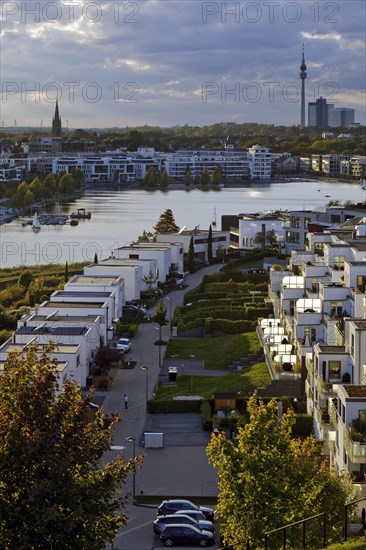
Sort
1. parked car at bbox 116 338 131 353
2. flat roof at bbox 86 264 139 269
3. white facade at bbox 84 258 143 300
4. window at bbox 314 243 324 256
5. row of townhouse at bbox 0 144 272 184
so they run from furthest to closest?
row of townhouse at bbox 0 144 272 184 < flat roof at bbox 86 264 139 269 < white facade at bbox 84 258 143 300 < window at bbox 314 243 324 256 < parked car at bbox 116 338 131 353

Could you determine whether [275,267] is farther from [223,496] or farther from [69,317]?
[223,496]

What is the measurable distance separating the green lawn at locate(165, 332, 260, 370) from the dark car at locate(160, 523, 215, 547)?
12.3 ft

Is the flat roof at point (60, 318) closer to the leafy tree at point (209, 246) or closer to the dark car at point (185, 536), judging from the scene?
the dark car at point (185, 536)

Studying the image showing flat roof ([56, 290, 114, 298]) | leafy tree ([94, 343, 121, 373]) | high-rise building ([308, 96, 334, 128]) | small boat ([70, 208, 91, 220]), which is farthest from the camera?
high-rise building ([308, 96, 334, 128])

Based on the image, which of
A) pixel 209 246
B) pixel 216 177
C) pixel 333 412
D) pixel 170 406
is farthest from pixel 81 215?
pixel 333 412

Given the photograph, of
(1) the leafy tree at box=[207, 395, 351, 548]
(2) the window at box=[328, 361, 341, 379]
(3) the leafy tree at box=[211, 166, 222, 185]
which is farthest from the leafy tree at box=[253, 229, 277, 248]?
(3) the leafy tree at box=[211, 166, 222, 185]

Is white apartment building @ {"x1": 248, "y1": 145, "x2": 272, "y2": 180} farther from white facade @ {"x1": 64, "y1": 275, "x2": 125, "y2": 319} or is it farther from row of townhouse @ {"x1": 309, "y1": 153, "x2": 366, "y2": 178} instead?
white facade @ {"x1": 64, "y1": 275, "x2": 125, "y2": 319}

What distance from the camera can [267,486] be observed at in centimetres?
373

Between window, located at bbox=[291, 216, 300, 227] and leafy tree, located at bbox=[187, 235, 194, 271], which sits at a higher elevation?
window, located at bbox=[291, 216, 300, 227]

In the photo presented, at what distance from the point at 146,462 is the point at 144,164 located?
123 feet

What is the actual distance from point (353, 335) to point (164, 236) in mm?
9651

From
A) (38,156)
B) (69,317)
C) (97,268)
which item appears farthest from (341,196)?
(69,317)

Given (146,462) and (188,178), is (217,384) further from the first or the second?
(188,178)

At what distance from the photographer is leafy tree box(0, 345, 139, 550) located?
2908 mm
